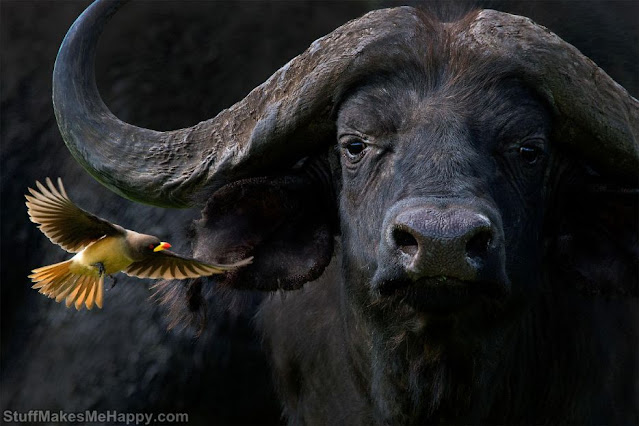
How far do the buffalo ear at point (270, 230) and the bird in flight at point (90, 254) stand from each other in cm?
30

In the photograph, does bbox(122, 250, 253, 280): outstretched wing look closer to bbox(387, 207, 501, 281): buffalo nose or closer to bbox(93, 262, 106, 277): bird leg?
bbox(93, 262, 106, 277): bird leg

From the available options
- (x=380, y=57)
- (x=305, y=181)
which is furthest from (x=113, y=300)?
(x=380, y=57)

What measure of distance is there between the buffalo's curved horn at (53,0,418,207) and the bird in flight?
440 mm

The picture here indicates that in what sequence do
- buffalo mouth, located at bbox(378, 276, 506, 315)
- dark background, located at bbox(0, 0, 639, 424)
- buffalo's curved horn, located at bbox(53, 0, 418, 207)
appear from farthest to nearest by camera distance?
dark background, located at bbox(0, 0, 639, 424) → buffalo's curved horn, located at bbox(53, 0, 418, 207) → buffalo mouth, located at bbox(378, 276, 506, 315)

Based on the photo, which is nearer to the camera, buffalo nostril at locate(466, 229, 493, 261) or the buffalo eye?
buffalo nostril at locate(466, 229, 493, 261)

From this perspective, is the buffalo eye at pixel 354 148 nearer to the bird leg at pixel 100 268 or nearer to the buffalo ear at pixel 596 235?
the buffalo ear at pixel 596 235

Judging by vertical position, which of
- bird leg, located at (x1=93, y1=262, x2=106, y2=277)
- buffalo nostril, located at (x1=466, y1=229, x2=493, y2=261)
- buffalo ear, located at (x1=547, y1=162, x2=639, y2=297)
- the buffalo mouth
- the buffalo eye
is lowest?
buffalo ear, located at (x1=547, y1=162, x2=639, y2=297)

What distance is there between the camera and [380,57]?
454cm

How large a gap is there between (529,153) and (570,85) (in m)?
0.30

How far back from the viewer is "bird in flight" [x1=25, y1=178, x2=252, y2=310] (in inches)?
171

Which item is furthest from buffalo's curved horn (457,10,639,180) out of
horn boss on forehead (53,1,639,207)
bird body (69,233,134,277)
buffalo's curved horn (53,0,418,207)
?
bird body (69,233,134,277)

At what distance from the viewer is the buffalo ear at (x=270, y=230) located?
479cm

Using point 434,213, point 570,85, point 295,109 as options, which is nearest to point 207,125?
point 295,109

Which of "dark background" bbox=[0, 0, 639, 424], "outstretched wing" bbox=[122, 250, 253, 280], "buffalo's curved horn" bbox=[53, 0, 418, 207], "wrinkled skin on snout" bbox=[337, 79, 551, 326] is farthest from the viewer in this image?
"dark background" bbox=[0, 0, 639, 424]
